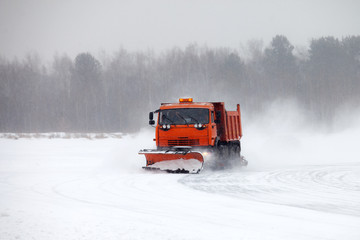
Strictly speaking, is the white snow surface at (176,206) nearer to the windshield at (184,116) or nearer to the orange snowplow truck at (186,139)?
the orange snowplow truck at (186,139)

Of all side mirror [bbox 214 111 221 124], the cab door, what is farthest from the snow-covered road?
side mirror [bbox 214 111 221 124]

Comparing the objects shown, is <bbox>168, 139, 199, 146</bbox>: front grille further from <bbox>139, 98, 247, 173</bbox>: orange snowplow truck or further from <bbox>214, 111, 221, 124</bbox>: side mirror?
<bbox>214, 111, 221, 124</bbox>: side mirror

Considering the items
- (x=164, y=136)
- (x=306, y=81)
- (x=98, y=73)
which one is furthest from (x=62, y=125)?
(x=164, y=136)

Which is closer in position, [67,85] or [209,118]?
[209,118]

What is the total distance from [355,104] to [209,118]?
62.6 m

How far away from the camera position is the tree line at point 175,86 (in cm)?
7419

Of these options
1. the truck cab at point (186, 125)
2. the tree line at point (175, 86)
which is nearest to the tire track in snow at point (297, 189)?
the truck cab at point (186, 125)

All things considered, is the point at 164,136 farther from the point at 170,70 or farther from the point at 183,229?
the point at 170,70

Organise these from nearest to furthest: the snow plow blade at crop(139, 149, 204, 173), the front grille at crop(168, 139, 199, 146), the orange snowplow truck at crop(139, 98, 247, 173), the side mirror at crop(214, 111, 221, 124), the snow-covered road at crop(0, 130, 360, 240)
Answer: the snow-covered road at crop(0, 130, 360, 240), the snow plow blade at crop(139, 149, 204, 173), the orange snowplow truck at crop(139, 98, 247, 173), the front grille at crop(168, 139, 199, 146), the side mirror at crop(214, 111, 221, 124)

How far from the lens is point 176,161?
16.4 meters

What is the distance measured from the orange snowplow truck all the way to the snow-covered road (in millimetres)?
1866

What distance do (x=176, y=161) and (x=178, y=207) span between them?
25.7 feet

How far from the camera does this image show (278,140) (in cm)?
3055

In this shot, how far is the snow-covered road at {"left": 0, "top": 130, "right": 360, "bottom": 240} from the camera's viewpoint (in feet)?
21.1
